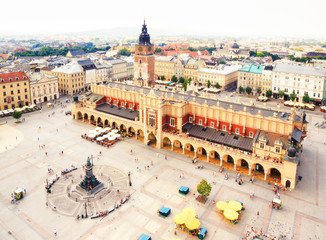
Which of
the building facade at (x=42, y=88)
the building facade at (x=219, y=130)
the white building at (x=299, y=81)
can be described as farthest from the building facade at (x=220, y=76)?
the building facade at (x=42, y=88)

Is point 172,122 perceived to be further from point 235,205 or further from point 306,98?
point 306,98

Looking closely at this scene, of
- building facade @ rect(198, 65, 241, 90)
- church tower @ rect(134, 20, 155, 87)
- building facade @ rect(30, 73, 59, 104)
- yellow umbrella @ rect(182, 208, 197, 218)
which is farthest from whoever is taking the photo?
building facade @ rect(198, 65, 241, 90)

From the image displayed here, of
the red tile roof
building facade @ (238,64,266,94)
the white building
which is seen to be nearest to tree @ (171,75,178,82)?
building facade @ (238,64,266,94)

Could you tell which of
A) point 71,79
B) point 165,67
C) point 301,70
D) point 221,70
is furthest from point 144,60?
point 301,70

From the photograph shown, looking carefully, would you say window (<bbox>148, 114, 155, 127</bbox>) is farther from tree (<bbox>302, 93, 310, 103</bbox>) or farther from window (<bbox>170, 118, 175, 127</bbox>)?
tree (<bbox>302, 93, 310, 103</bbox>)

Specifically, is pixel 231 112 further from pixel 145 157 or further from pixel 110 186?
pixel 110 186

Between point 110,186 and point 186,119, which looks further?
point 186,119

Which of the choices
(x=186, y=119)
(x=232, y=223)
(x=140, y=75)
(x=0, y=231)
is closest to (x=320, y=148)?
(x=186, y=119)
